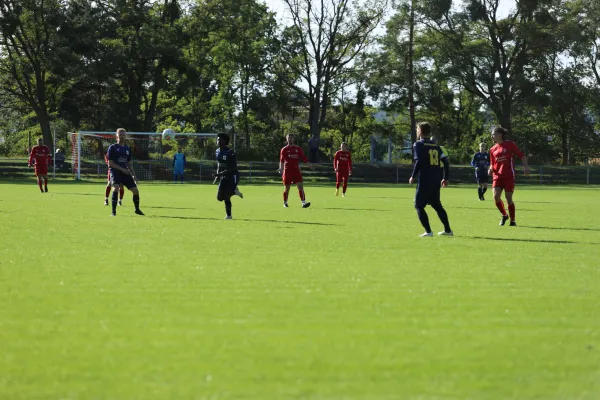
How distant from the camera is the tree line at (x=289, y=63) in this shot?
194 feet

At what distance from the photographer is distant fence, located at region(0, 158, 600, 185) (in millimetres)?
54938

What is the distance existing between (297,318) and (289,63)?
58.7 m

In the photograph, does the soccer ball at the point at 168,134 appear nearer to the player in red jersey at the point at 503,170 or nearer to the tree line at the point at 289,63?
the tree line at the point at 289,63

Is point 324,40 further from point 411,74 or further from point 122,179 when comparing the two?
point 122,179

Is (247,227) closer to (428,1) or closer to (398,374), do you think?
(398,374)

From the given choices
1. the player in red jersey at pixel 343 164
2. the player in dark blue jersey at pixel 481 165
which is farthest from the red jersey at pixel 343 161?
the player in dark blue jersey at pixel 481 165

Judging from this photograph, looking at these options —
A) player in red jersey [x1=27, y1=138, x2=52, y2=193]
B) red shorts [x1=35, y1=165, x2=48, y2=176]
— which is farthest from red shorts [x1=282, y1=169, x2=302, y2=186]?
red shorts [x1=35, y1=165, x2=48, y2=176]

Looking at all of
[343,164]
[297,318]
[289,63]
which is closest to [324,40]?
[289,63]

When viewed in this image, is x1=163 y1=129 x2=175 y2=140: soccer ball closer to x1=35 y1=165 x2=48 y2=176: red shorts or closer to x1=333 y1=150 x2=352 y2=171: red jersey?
x1=35 y1=165 x2=48 y2=176: red shorts

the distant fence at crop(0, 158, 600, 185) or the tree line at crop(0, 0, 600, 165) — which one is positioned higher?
the tree line at crop(0, 0, 600, 165)

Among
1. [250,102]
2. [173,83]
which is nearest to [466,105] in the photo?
[250,102]

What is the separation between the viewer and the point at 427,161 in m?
14.4

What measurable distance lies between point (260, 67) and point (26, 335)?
60.0m

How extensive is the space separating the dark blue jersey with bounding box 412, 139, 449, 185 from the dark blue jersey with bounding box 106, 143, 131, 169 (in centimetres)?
789
